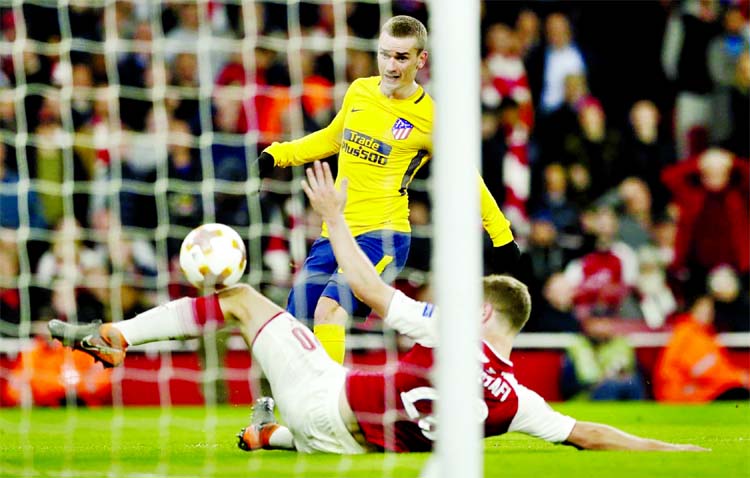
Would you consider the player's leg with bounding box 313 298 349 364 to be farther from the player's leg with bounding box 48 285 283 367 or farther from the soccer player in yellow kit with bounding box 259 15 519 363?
the player's leg with bounding box 48 285 283 367

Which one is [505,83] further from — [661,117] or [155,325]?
[155,325]

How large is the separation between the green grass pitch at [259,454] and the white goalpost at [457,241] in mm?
1152

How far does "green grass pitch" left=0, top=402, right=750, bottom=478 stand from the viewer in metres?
5.42

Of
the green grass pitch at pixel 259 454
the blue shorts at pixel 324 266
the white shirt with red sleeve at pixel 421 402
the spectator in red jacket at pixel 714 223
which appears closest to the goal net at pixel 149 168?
the green grass pitch at pixel 259 454

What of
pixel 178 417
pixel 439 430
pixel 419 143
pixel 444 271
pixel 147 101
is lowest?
pixel 178 417

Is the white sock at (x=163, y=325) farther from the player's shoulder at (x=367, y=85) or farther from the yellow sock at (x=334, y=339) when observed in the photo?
the player's shoulder at (x=367, y=85)

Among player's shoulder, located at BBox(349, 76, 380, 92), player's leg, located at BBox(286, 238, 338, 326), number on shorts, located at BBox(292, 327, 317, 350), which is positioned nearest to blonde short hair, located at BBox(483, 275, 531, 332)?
number on shorts, located at BBox(292, 327, 317, 350)

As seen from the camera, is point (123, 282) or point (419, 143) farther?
point (123, 282)

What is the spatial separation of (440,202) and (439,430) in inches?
27.6

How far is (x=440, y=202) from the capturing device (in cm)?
418

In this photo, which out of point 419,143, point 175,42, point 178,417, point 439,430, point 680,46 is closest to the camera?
point 439,430

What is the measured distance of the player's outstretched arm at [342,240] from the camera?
504 cm

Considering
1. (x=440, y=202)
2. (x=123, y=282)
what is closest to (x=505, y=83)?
(x=123, y=282)

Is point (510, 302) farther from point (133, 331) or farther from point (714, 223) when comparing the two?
point (714, 223)
